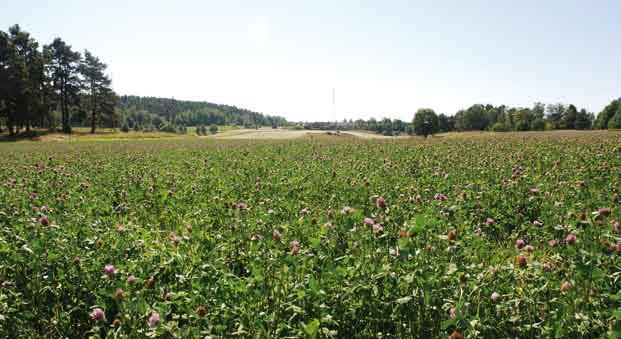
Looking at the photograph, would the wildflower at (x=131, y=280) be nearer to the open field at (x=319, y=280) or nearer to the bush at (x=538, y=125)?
the open field at (x=319, y=280)

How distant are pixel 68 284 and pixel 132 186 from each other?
628 cm

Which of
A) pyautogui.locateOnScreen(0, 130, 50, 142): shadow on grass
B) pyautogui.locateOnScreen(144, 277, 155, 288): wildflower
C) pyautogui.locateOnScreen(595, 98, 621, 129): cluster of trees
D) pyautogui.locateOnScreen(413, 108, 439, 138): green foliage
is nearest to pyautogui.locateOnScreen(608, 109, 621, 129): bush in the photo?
pyautogui.locateOnScreen(595, 98, 621, 129): cluster of trees

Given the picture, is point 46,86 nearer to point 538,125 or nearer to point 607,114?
point 538,125

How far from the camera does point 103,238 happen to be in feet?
14.4

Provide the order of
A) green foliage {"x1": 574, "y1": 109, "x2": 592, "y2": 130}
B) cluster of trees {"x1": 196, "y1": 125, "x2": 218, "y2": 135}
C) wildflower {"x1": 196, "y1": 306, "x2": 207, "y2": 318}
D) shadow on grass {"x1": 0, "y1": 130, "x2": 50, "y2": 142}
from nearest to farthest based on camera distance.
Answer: wildflower {"x1": 196, "y1": 306, "x2": 207, "y2": 318} → shadow on grass {"x1": 0, "y1": 130, "x2": 50, "y2": 142} → green foliage {"x1": 574, "y1": 109, "x2": 592, "y2": 130} → cluster of trees {"x1": 196, "y1": 125, "x2": 218, "y2": 135}

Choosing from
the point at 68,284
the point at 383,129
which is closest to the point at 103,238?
the point at 68,284

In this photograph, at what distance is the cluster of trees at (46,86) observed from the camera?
53531 millimetres

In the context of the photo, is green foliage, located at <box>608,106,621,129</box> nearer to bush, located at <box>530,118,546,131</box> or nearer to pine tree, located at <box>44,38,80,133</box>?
bush, located at <box>530,118,546,131</box>

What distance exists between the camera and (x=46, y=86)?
64.4 metres

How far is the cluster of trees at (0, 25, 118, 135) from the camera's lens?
5353 centimetres

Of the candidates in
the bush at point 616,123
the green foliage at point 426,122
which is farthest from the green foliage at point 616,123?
the green foliage at point 426,122

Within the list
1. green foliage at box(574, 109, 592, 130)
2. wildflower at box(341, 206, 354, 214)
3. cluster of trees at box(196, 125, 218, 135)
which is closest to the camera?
wildflower at box(341, 206, 354, 214)

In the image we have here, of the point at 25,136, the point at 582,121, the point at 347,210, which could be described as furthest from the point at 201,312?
the point at 582,121

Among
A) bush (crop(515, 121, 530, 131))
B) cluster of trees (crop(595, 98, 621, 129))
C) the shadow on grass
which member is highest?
cluster of trees (crop(595, 98, 621, 129))
